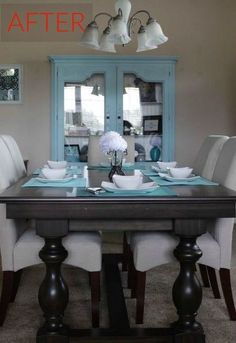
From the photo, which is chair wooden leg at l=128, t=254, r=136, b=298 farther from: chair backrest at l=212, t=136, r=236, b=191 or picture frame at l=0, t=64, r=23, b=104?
picture frame at l=0, t=64, r=23, b=104

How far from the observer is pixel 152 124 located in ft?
14.0

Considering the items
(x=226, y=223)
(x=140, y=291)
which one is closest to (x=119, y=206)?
(x=140, y=291)

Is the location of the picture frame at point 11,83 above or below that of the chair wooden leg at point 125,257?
above

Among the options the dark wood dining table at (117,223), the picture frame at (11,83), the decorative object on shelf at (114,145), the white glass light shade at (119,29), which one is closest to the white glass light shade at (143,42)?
the white glass light shade at (119,29)

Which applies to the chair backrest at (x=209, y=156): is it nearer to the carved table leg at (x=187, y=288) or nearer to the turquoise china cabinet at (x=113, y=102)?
the carved table leg at (x=187, y=288)

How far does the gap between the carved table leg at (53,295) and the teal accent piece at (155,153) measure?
8.75 feet

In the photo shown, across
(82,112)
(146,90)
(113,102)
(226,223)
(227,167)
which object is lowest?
(226,223)

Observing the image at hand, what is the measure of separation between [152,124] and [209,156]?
1.61 metres

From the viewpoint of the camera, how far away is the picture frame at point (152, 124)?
426 centimetres

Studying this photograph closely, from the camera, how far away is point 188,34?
4398mm

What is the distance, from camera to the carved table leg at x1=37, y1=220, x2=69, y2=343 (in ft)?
5.54

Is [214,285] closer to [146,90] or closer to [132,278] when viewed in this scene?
[132,278]

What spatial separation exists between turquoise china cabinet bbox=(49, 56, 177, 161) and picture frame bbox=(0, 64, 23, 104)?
1.51 ft

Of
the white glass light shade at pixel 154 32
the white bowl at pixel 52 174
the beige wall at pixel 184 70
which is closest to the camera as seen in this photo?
the white bowl at pixel 52 174
